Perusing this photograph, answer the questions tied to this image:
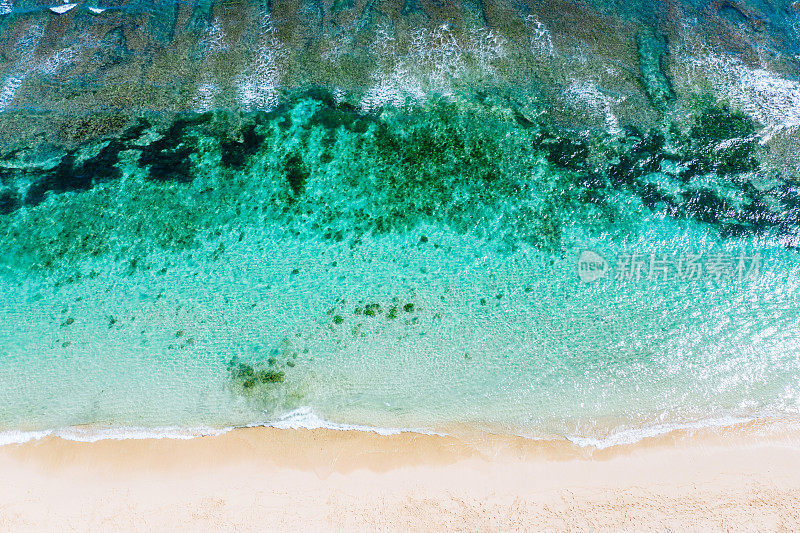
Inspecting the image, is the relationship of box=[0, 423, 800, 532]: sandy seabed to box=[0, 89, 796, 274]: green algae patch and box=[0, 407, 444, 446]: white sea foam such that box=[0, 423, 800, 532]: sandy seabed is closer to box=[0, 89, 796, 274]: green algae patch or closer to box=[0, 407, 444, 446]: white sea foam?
box=[0, 407, 444, 446]: white sea foam

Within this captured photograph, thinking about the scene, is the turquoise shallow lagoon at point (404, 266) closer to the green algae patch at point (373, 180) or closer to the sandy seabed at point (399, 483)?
the green algae patch at point (373, 180)

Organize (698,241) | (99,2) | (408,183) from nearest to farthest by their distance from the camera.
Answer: (698,241) → (408,183) → (99,2)

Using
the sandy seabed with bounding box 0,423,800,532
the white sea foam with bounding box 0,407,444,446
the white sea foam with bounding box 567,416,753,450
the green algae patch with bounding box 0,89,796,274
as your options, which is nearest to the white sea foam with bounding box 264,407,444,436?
the white sea foam with bounding box 0,407,444,446

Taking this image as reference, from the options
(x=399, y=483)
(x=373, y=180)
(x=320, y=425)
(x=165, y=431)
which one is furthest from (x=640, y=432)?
(x=165, y=431)

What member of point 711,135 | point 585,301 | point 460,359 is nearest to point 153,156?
point 460,359

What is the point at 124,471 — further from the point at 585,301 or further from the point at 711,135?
the point at 711,135

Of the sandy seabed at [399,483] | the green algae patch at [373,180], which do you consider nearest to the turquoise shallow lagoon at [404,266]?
the green algae patch at [373,180]

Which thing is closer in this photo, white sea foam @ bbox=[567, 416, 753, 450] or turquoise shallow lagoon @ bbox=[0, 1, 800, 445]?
white sea foam @ bbox=[567, 416, 753, 450]
